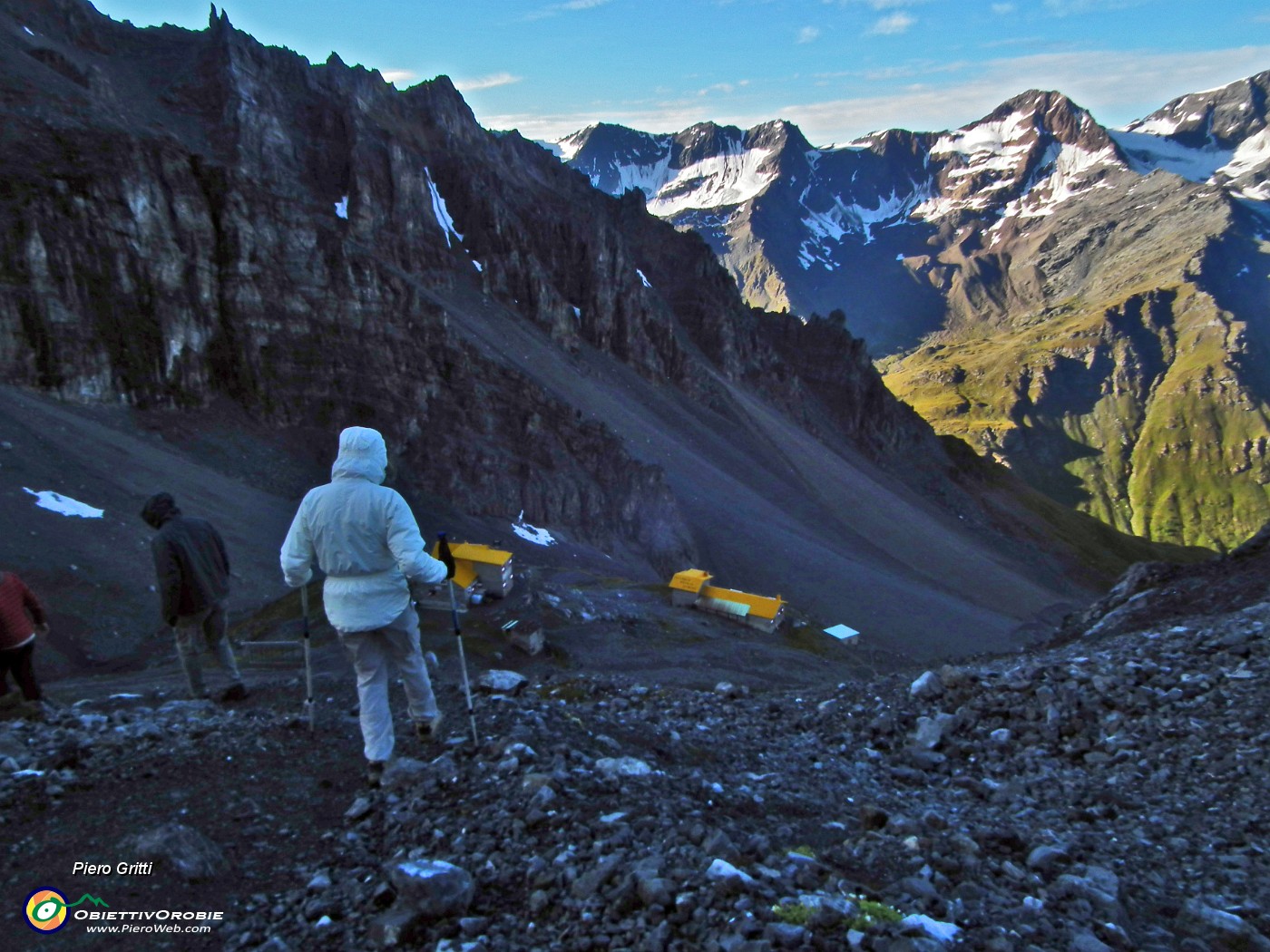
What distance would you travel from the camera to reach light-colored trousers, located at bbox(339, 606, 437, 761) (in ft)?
25.0

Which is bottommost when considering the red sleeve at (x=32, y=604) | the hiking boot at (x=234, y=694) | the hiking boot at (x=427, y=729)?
the hiking boot at (x=234, y=694)

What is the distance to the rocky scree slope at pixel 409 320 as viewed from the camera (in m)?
46.8

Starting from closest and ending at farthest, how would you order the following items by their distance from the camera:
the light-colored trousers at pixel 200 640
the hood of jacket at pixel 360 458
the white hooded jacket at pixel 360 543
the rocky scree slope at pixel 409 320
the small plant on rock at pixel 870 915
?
1. the small plant on rock at pixel 870 915
2. the white hooded jacket at pixel 360 543
3. the hood of jacket at pixel 360 458
4. the light-colored trousers at pixel 200 640
5. the rocky scree slope at pixel 409 320

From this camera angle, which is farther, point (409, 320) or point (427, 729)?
point (409, 320)

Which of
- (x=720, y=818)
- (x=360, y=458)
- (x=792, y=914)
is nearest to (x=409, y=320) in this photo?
(x=360, y=458)

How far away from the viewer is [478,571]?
26016 millimetres

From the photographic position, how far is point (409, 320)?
5734 centimetres

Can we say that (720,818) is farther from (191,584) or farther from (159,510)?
(159,510)

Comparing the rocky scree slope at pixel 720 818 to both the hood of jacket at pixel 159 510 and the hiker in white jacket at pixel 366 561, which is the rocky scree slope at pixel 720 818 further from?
the hood of jacket at pixel 159 510

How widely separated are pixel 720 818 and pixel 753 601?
2809 centimetres

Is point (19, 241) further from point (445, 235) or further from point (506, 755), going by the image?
point (506, 755)

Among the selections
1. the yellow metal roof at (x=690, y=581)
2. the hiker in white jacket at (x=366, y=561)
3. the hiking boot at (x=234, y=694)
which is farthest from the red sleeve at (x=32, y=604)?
the yellow metal roof at (x=690, y=581)

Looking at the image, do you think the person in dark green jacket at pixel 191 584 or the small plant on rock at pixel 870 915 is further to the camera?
the person in dark green jacket at pixel 191 584

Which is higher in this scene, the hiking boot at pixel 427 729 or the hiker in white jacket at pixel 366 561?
the hiker in white jacket at pixel 366 561
